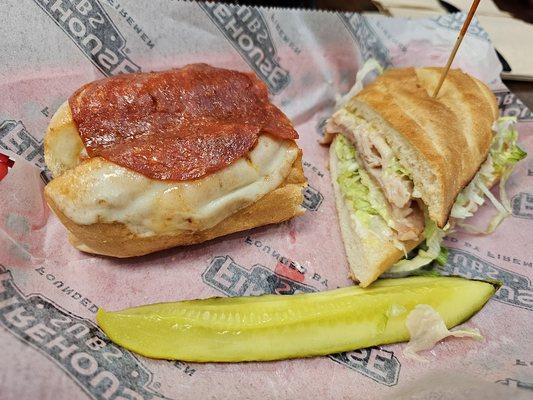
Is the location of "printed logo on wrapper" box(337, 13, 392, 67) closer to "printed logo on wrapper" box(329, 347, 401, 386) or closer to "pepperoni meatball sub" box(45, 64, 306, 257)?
"pepperoni meatball sub" box(45, 64, 306, 257)

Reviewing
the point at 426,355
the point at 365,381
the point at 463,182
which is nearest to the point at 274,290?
the point at 365,381

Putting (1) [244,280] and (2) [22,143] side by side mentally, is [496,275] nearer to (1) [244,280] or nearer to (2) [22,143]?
(1) [244,280]

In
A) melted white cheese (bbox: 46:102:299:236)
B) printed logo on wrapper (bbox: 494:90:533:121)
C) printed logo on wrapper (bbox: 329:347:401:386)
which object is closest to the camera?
melted white cheese (bbox: 46:102:299:236)

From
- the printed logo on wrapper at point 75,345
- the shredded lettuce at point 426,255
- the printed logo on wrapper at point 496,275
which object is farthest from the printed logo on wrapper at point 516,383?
the printed logo on wrapper at point 75,345

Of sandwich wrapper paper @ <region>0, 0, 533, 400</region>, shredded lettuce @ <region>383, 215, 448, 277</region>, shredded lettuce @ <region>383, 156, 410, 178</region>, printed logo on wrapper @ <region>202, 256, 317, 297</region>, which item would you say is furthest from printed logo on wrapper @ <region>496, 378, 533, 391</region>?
shredded lettuce @ <region>383, 156, 410, 178</region>

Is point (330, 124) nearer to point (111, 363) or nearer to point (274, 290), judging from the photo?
point (274, 290)

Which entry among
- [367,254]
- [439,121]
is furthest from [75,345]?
[439,121]

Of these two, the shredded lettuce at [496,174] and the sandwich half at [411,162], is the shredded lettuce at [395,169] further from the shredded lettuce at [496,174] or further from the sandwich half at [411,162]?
the shredded lettuce at [496,174]
